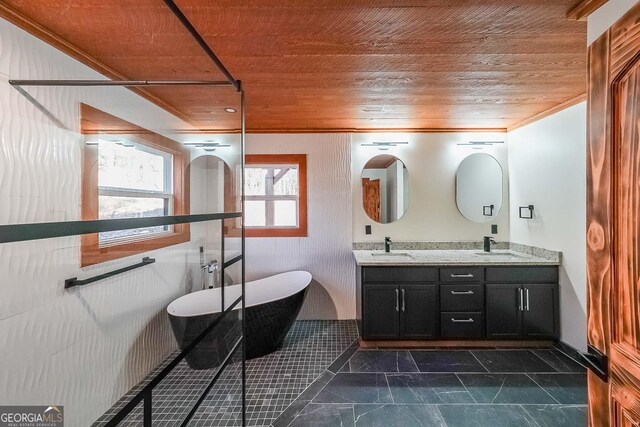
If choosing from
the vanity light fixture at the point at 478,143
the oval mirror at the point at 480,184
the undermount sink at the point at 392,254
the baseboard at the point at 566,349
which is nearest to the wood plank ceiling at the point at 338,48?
the vanity light fixture at the point at 478,143

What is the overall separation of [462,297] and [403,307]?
60 cm

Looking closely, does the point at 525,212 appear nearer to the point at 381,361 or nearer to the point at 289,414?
the point at 381,361

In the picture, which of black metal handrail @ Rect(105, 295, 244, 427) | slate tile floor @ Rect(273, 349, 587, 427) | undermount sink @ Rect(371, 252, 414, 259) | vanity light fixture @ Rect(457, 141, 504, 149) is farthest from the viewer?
vanity light fixture @ Rect(457, 141, 504, 149)

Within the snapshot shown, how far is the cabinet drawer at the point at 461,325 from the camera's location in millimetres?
2844

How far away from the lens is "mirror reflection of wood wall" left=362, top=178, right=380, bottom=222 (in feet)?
11.8

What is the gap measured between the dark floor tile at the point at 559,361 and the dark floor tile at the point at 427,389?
0.98 meters

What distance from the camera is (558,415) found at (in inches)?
77.1

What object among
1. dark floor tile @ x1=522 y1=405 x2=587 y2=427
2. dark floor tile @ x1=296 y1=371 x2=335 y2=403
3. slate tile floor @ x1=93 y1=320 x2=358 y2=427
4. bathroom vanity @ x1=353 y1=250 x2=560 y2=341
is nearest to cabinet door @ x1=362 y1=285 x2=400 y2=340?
bathroom vanity @ x1=353 y1=250 x2=560 y2=341

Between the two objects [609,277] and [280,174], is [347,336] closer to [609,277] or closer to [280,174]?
[280,174]

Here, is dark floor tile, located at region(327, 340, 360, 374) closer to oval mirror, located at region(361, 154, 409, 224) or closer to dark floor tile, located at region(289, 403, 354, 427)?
dark floor tile, located at region(289, 403, 354, 427)

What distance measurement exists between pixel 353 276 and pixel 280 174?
159cm

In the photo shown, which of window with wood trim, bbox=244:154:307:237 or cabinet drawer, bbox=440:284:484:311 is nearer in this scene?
cabinet drawer, bbox=440:284:484:311

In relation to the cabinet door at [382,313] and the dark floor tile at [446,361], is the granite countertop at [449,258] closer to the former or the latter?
the cabinet door at [382,313]

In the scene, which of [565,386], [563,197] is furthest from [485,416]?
[563,197]
